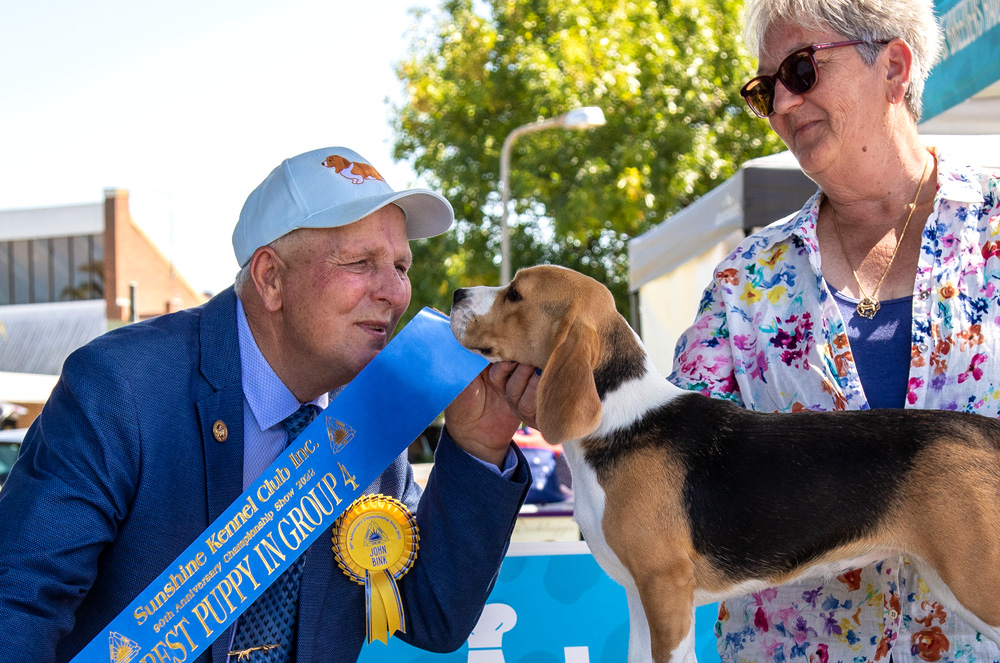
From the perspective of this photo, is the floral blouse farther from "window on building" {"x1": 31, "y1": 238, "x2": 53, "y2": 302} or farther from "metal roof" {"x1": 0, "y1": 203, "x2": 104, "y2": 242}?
"window on building" {"x1": 31, "y1": 238, "x2": 53, "y2": 302}

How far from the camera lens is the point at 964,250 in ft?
7.57

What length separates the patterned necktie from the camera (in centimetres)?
255

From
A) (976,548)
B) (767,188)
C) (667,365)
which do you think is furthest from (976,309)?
(667,365)

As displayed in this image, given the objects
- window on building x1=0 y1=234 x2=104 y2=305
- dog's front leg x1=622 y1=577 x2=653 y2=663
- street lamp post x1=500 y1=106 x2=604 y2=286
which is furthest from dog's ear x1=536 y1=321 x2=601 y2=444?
window on building x1=0 y1=234 x2=104 y2=305

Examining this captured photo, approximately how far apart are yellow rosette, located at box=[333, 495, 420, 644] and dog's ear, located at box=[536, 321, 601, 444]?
75 centimetres

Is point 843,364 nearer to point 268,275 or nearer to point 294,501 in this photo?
point 294,501

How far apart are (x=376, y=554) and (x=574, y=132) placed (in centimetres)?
1590

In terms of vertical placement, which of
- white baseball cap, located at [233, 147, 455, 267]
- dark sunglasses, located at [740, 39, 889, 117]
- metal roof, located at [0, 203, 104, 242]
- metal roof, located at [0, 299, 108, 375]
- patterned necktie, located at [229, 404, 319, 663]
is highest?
dark sunglasses, located at [740, 39, 889, 117]

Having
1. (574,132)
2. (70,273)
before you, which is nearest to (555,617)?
(574,132)

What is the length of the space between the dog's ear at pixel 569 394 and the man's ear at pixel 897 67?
113 centimetres

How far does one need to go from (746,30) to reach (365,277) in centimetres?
144

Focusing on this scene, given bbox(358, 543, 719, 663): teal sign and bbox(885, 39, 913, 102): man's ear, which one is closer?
bbox(885, 39, 913, 102): man's ear

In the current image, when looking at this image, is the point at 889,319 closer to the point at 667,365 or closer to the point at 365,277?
the point at 365,277

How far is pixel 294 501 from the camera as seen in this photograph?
256 centimetres
